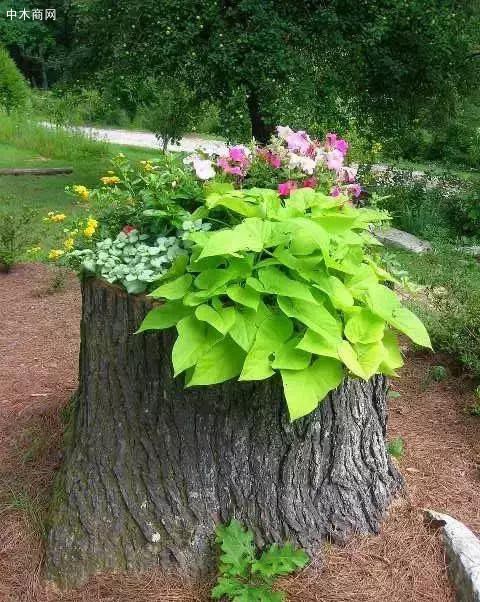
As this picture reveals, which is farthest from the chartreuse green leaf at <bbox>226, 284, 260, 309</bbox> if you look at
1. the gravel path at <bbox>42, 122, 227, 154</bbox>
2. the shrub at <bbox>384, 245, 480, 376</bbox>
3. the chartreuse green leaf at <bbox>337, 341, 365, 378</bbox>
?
the gravel path at <bbox>42, 122, 227, 154</bbox>

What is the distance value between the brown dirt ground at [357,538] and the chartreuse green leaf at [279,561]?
0.28 ft

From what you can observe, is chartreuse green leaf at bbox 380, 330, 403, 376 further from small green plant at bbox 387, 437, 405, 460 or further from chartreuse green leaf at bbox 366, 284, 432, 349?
small green plant at bbox 387, 437, 405, 460

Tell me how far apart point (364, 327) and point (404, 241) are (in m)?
6.40

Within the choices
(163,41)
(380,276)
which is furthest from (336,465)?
(163,41)

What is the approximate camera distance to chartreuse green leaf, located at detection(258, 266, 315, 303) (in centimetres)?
192

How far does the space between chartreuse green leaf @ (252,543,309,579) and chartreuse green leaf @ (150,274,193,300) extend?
0.92 meters

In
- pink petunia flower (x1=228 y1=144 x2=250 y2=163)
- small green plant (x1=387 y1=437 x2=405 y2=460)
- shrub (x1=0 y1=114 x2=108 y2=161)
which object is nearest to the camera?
pink petunia flower (x1=228 y1=144 x2=250 y2=163)

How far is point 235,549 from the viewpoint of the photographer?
2.21 m

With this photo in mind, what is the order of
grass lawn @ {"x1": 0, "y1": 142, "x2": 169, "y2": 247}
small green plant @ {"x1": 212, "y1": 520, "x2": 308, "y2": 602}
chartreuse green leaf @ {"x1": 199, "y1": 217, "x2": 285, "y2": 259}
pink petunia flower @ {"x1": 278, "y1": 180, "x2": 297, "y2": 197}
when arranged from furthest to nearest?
grass lawn @ {"x1": 0, "y1": 142, "x2": 169, "y2": 247}, pink petunia flower @ {"x1": 278, "y1": 180, "x2": 297, "y2": 197}, small green plant @ {"x1": 212, "y1": 520, "x2": 308, "y2": 602}, chartreuse green leaf @ {"x1": 199, "y1": 217, "x2": 285, "y2": 259}

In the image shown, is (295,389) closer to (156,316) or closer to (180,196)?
(156,316)

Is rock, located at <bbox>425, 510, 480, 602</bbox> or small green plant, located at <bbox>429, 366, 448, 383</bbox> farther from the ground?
rock, located at <bbox>425, 510, 480, 602</bbox>

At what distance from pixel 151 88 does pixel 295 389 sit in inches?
328

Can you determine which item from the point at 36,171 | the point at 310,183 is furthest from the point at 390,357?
the point at 36,171

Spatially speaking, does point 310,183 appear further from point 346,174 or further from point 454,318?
point 454,318
